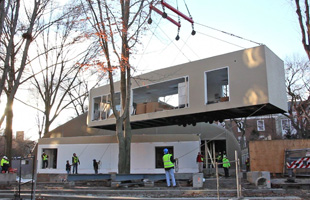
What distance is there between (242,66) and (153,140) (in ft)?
33.9

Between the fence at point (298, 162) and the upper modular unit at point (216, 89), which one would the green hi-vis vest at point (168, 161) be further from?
the fence at point (298, 162)

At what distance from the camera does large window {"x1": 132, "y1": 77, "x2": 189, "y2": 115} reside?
19.4 m

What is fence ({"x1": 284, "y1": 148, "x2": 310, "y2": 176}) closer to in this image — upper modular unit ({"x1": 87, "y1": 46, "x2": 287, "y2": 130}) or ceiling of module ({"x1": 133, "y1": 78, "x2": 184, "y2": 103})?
upper modular unit ({"x1": 87, "y1": 46, "x2": 287, "y2": 130})

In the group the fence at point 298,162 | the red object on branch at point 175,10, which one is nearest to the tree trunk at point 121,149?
the red object on branch at point 175,10

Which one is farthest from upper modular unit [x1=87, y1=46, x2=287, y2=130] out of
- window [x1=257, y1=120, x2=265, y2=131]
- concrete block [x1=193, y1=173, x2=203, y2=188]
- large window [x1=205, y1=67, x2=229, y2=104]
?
window [x1=257, y1=120, x2=265, y2=131]

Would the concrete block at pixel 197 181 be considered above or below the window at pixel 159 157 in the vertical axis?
below

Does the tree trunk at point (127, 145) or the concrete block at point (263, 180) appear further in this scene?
the tree trunk at point (127, 145)

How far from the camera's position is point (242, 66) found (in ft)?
53.8

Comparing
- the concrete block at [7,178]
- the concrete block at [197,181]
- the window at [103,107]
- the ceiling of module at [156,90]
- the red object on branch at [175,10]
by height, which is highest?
the red object on branch at [175,10]

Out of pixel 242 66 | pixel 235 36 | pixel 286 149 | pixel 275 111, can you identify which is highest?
pixel 235 36

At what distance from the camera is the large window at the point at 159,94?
1936 centimetres

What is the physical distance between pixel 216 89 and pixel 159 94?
5.29 metres

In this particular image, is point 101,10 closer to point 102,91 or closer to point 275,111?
→ point 102,91

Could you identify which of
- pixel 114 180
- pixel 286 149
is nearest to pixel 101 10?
pixel 114 180
